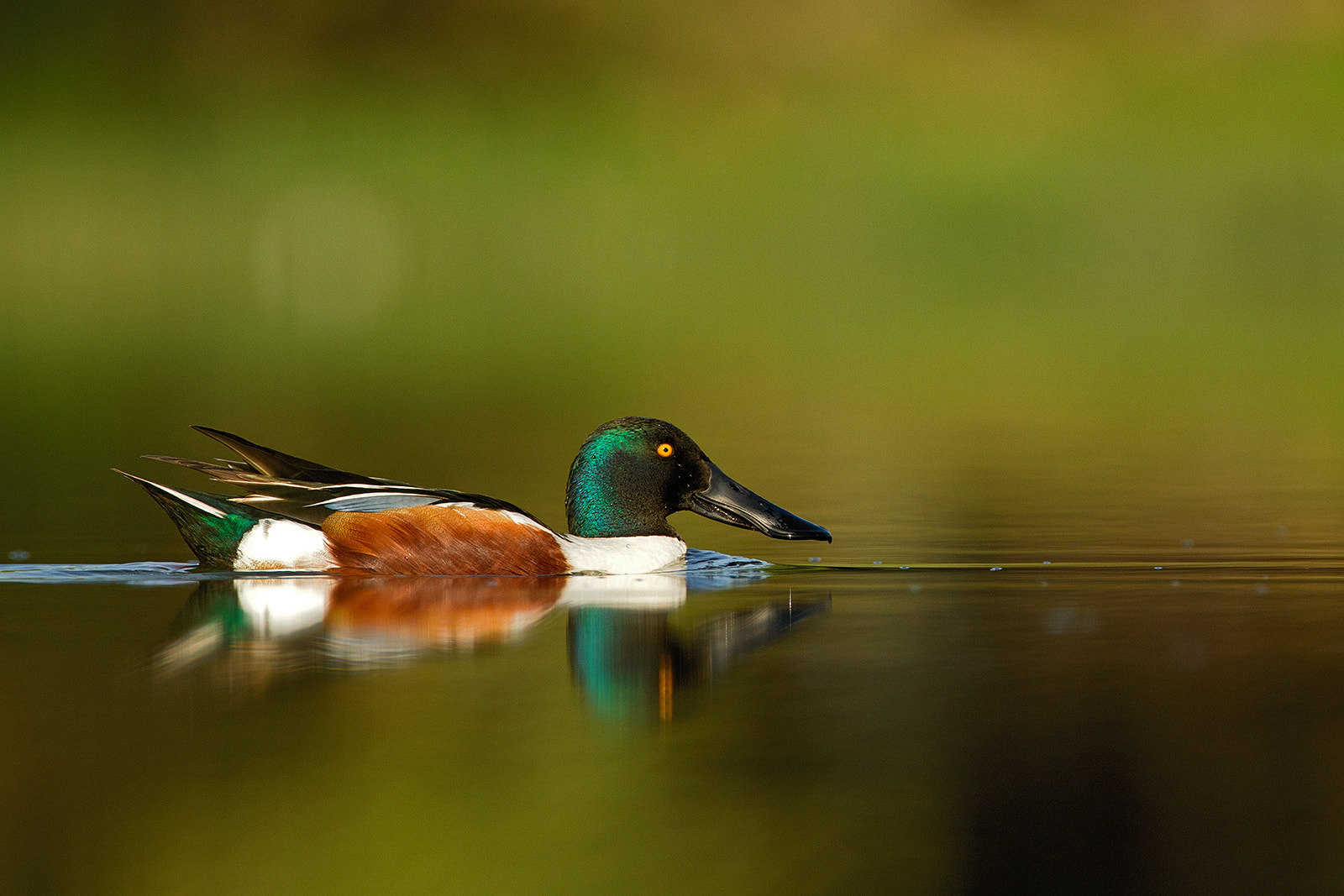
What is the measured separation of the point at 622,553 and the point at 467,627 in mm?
1724

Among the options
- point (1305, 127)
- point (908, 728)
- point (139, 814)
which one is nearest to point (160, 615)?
point (139, 814)

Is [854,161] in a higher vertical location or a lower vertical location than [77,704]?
higher

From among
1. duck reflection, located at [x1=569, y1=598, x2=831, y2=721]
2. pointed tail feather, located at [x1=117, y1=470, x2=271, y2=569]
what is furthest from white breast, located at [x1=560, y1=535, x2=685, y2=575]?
pointed tail feather, located at [x1=117, y1=470, x2=271, y2=569]

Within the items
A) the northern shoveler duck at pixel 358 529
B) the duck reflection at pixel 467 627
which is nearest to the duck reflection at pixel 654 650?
the duck reflection at pixel 467 627

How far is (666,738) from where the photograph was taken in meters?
6.76

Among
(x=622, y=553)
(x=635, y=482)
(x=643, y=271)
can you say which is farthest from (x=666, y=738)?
(x=643, y=271)

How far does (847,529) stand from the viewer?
39.0 ft

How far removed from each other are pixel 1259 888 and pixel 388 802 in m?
2.53

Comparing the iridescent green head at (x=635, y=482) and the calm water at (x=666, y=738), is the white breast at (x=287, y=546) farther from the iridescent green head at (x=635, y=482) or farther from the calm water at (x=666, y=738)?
the iridescent green head at (x=635, y=482)

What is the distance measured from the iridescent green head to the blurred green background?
3.61 feet

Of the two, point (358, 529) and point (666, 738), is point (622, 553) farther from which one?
point (666, 738)

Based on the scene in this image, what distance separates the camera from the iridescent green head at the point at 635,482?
1035 cm

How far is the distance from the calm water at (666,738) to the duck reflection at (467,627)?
3cm

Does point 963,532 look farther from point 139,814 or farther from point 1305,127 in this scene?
point 1305,127
